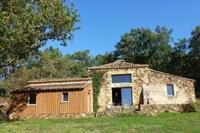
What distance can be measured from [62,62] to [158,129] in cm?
5311

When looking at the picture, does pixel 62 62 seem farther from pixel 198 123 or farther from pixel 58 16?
pixel 198 123

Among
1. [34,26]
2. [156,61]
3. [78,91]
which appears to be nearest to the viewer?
[34,26]

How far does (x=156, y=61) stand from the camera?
6756 cm

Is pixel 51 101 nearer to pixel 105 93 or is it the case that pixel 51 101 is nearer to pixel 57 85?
pixel 57 85

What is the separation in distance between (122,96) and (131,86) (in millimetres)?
1628

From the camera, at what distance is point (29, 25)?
88.5 feet

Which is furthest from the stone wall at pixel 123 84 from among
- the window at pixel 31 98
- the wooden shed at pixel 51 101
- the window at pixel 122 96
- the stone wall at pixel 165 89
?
the window at pixel 31 98

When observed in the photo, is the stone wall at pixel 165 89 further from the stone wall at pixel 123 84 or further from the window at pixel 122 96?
the window at pixel 122 96

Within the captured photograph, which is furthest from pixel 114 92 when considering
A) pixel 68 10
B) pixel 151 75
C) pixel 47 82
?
pixel 68 10

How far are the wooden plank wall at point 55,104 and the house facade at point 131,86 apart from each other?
14.9 feet

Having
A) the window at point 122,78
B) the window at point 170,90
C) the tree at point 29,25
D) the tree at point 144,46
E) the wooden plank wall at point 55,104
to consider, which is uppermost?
the tree at point 144,46

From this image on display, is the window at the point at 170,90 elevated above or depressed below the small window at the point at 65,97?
above

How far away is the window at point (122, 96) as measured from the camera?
135ft

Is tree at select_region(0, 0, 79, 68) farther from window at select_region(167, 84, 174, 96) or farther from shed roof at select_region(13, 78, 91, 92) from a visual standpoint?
window at select_region(167, 84, 174, 96)
